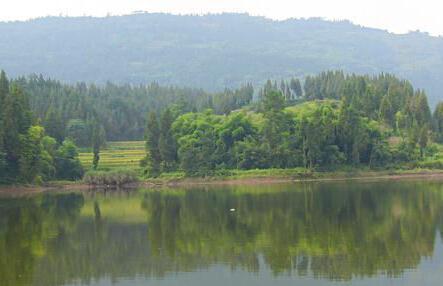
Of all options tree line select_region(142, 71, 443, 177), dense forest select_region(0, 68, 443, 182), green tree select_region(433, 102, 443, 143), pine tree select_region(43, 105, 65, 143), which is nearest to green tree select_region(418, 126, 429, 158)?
tree line select_region(142, 71, 443, 177)

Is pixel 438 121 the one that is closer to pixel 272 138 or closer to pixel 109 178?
pixel 272 138

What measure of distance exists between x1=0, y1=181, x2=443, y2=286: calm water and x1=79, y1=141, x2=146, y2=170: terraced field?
48816 millimetres

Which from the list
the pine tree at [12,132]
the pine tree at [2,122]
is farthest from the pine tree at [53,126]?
the pine tree at [12,132]

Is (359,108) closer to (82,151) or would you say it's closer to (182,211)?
(82,151)

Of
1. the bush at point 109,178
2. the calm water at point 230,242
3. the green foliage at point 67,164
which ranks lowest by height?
the calm water at point 230,242

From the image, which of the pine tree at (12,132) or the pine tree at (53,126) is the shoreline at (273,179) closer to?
the pine tree at (12,132)

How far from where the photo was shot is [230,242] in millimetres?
44938

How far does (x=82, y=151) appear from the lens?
148375 mm

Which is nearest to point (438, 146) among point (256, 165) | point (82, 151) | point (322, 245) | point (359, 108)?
point (359, 108)

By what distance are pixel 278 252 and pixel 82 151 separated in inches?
4446

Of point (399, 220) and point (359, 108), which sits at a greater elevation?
point (359, 108)

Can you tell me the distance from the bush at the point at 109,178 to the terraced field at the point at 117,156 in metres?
8.33

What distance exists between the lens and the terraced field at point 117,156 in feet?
407

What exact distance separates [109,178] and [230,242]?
68.5 m
